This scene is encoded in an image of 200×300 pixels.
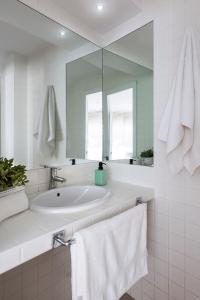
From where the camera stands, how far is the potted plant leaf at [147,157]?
1.43 meters

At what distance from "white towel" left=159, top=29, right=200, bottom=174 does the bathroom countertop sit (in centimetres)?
42

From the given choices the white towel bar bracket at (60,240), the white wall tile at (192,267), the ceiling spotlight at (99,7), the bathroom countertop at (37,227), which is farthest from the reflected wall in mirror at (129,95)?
the white towel bar bracket at (60,240)

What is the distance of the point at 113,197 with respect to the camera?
121 centimetres

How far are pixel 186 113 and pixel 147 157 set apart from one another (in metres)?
0.51

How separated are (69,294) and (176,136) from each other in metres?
1.46

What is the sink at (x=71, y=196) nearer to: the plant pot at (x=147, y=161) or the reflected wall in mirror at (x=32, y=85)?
the reflected wall in mirror at (x=32, y=85)

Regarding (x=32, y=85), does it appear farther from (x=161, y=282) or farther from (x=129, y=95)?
(x=161, y=282)

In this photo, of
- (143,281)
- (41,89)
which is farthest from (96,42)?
(143,281)

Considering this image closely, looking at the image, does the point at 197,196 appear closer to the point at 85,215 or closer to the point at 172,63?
the point at 85,215

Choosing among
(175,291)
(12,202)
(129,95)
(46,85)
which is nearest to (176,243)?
(175,291)

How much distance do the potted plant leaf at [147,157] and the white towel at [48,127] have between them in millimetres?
722

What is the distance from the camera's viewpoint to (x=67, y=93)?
5.15 feet

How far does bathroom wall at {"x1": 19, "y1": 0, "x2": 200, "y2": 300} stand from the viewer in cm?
121

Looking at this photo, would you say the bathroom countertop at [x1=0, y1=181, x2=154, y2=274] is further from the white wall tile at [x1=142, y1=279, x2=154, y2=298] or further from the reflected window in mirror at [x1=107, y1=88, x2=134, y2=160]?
the white wall tile at [x1=142, y1=279, x2=154, y2=298]
